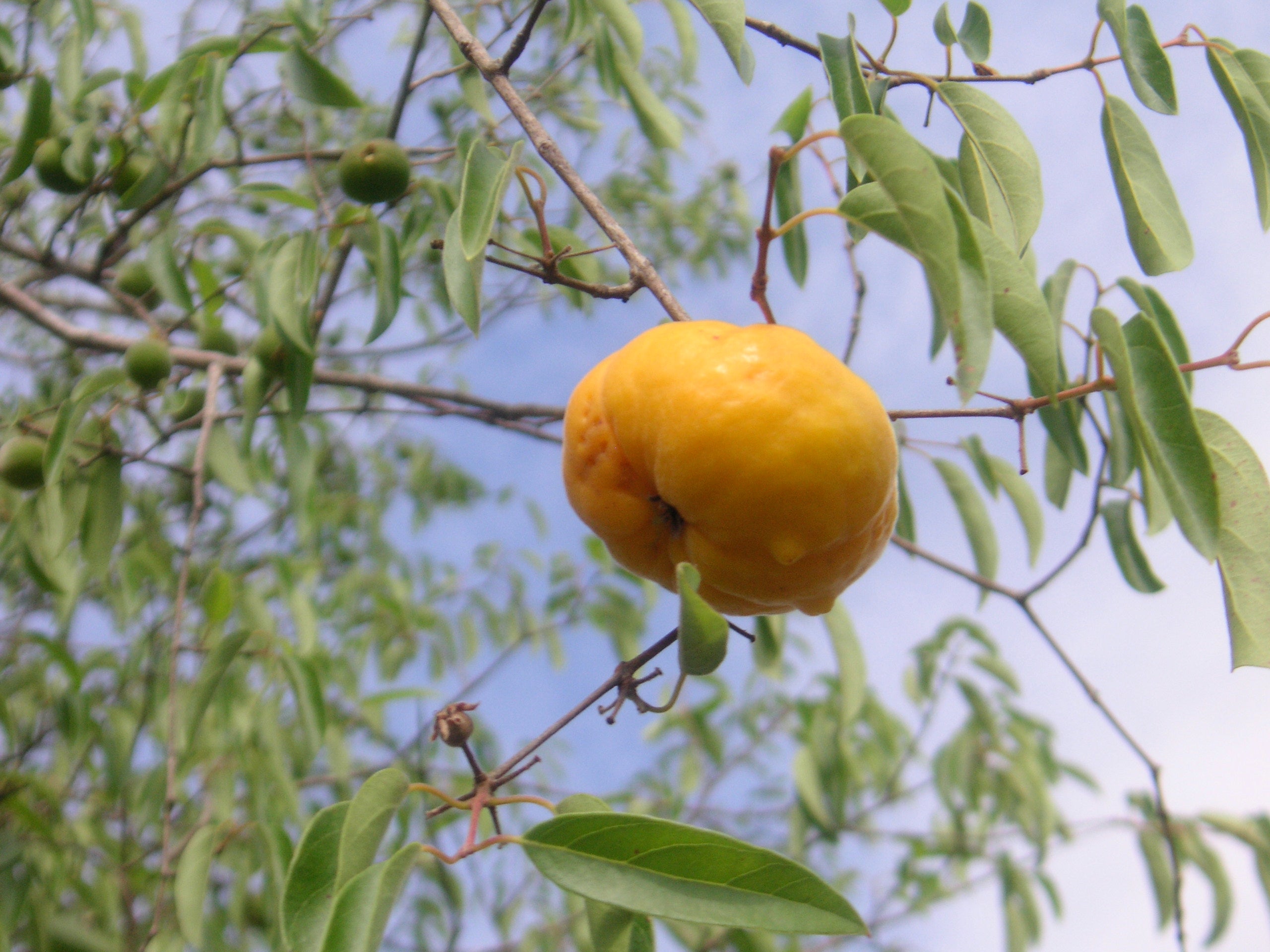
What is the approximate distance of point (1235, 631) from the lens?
1.02 metres

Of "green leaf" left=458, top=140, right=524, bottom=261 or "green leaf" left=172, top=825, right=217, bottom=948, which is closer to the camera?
"green leaf" left=458, top=140, right=524, bottom=261

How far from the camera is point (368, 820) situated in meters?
0.95

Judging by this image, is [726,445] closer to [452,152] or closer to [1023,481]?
[1023,481]

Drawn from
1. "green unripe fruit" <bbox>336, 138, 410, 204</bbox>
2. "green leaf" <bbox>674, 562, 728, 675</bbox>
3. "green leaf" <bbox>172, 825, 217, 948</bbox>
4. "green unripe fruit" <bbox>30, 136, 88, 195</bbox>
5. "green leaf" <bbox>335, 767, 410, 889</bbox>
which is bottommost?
"green leaf" <bbox>172, 825, 217, 948</bbox>

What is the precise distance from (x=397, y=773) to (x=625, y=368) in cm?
48

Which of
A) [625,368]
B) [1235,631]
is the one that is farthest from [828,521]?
[1235,631]

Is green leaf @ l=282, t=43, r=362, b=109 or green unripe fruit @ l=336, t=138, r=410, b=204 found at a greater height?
green leaf @ l=282, t=43, r=362, b=109

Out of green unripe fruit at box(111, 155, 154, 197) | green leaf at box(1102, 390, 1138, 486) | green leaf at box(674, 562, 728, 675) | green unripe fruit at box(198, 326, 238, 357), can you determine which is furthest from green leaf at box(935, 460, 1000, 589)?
green unripe fruit at box(111, 155, 154, 197)

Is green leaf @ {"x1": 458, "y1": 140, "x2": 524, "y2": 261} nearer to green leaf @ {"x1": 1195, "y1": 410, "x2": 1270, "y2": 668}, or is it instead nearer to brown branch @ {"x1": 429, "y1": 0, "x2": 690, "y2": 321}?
brown branch @ {"x1": 429, "y1": 0, "x2": 690, "y2": 321}

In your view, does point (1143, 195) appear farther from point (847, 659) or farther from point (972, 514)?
point (847, 659)

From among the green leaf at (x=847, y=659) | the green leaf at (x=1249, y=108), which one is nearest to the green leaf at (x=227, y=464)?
the green leaf at (x=847, y=659)

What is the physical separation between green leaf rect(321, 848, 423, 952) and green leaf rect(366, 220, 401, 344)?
1.05 meters

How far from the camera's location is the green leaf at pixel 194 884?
1.82m

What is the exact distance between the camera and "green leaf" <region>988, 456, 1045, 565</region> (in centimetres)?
209
